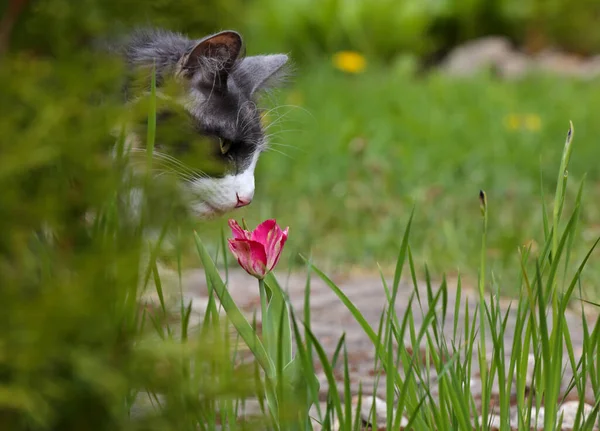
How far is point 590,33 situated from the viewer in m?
8.16

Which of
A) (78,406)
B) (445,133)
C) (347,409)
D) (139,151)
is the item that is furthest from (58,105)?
(445,133)

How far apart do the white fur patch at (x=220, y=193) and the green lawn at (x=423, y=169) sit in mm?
413

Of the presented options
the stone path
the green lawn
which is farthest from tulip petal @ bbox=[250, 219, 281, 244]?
the green lawn

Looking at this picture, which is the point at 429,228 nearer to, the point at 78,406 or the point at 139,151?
the point at 139,151

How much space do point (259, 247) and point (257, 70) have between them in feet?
3.71

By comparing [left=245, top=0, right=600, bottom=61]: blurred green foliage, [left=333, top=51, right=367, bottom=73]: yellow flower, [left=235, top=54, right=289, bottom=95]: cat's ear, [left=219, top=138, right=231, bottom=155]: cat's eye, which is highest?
[left=245, top=0, right=600, bottom=61]: blurred green foliage

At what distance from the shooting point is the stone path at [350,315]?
5.73 feet

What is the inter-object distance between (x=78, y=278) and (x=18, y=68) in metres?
0.17

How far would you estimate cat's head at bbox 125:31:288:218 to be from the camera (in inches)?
73.4

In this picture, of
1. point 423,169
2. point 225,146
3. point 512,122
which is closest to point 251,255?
point 225,146

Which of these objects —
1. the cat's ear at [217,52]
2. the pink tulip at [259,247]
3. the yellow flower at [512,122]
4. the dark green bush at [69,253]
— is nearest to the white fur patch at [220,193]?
the cat's ear at [217,52]

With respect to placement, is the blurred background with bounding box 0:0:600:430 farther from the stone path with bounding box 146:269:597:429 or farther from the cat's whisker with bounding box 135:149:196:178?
the stone path with bounding box 146:269:597:429

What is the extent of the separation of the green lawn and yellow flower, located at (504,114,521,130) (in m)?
0.01

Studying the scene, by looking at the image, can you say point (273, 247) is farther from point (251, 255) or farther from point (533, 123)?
point (533, 123)
